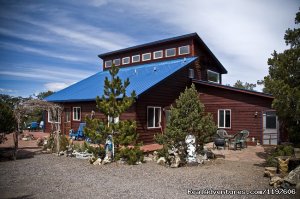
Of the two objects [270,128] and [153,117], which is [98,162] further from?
[270,128]

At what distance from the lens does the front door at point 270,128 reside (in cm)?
1672

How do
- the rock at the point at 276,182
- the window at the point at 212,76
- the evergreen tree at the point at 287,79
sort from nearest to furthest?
the rock at the point at 276,182, the evergreen tree at the point at 287,79, the window at the point at 212,76

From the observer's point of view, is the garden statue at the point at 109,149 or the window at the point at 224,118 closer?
the garden statue at the point at 109,149

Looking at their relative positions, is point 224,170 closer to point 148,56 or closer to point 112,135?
point 112,135

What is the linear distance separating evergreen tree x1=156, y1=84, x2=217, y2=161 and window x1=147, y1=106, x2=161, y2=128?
5.51 metres

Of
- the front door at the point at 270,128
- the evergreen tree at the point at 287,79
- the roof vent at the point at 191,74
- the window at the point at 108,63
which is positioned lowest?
the front door at the point at 270,128

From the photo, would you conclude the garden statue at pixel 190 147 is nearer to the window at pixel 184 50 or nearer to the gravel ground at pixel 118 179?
the gravel ground at pixel 118 179

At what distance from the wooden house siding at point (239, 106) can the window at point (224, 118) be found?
0.82 ft

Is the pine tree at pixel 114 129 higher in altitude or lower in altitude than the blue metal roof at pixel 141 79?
lower

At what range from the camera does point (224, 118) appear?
19.3 meters

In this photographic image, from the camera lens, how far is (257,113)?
1745cm

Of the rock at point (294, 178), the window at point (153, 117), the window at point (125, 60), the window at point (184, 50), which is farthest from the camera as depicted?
the window at point (125, 60)

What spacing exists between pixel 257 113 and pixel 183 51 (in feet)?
31.8

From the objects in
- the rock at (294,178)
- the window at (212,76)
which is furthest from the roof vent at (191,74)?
the rock at (294,178)
